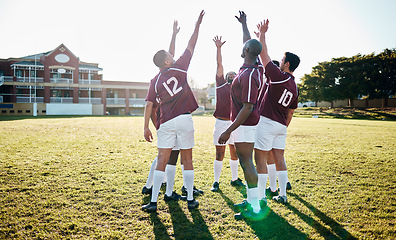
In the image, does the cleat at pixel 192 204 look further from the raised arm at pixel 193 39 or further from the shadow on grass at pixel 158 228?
the raised arm at pixel 193 39

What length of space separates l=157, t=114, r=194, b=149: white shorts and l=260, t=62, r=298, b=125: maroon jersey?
122 centimetres

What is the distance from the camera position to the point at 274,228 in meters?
2.92

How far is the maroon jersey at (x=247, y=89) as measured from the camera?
10.1ft

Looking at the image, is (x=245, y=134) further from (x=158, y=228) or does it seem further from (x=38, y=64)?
(x=38, y=64)

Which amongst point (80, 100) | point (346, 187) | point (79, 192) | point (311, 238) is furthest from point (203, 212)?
point (80, 100)

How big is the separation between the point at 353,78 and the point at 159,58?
4572 centimetres

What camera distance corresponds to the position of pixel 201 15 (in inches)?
152

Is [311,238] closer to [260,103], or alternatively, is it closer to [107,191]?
[260,103]

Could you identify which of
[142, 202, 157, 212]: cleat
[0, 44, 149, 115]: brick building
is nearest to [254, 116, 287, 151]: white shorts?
[142, 202, 157, 212]: cleat

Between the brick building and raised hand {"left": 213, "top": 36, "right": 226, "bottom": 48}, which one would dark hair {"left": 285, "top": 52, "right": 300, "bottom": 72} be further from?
the brick building

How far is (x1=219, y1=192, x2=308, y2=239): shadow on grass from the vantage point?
2.74 metres

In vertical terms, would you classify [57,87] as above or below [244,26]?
above

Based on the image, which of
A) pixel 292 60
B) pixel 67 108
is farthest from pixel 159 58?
pixel 67 108

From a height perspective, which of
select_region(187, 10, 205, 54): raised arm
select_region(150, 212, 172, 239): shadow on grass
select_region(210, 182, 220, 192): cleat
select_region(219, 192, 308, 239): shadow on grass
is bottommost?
select_region(219, 192, 308, 239): shadow on grass
